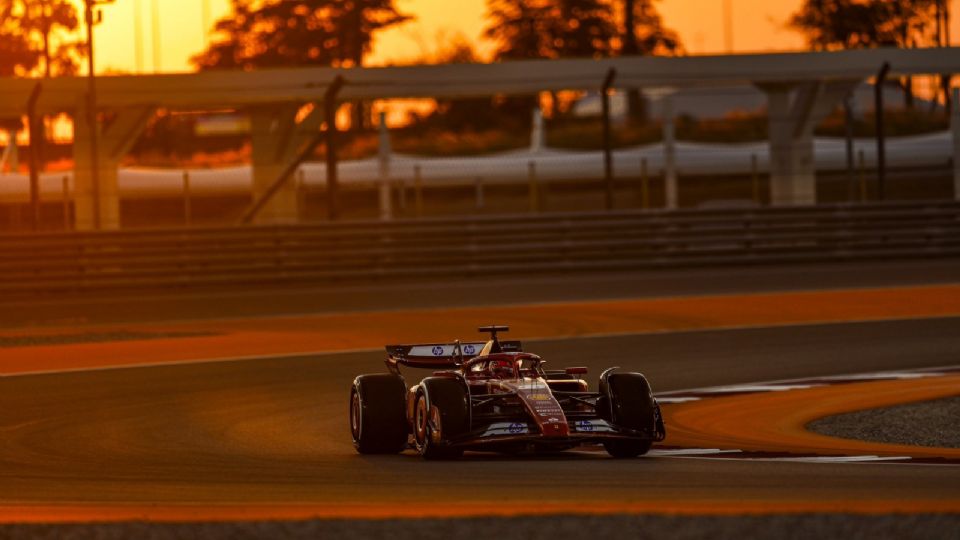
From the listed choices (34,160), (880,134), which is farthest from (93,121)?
(880,134)

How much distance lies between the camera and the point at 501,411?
9883 millimetres

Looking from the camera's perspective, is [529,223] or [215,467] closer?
[215,467]

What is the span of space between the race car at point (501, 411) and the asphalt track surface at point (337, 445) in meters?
0.14

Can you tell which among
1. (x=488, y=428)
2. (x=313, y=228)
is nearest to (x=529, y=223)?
(x=313, y=228)

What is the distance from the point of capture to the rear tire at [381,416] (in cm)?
1030

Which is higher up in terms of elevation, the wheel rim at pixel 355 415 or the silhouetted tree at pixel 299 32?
the silhouetted tree at pixel 299 32

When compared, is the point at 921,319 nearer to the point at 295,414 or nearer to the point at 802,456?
the point at 295,414

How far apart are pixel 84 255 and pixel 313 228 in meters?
2.88

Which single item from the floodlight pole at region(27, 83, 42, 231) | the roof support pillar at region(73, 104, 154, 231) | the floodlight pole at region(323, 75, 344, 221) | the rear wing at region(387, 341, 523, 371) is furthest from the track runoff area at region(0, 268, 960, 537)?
the roof support pillar at region(73, 104, 154, 231)

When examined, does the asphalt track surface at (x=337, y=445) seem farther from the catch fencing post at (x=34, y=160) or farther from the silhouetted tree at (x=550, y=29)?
the silhouetted tree at (x=550, y=29)

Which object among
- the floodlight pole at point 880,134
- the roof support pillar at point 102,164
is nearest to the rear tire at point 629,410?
the roof support pillar at point 102,164

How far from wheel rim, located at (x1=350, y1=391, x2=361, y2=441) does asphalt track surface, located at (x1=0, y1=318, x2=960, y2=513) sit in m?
0.12

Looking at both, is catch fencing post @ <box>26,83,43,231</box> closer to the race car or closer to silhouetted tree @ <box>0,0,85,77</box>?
the race car

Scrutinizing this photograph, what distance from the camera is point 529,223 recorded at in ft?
78.7
